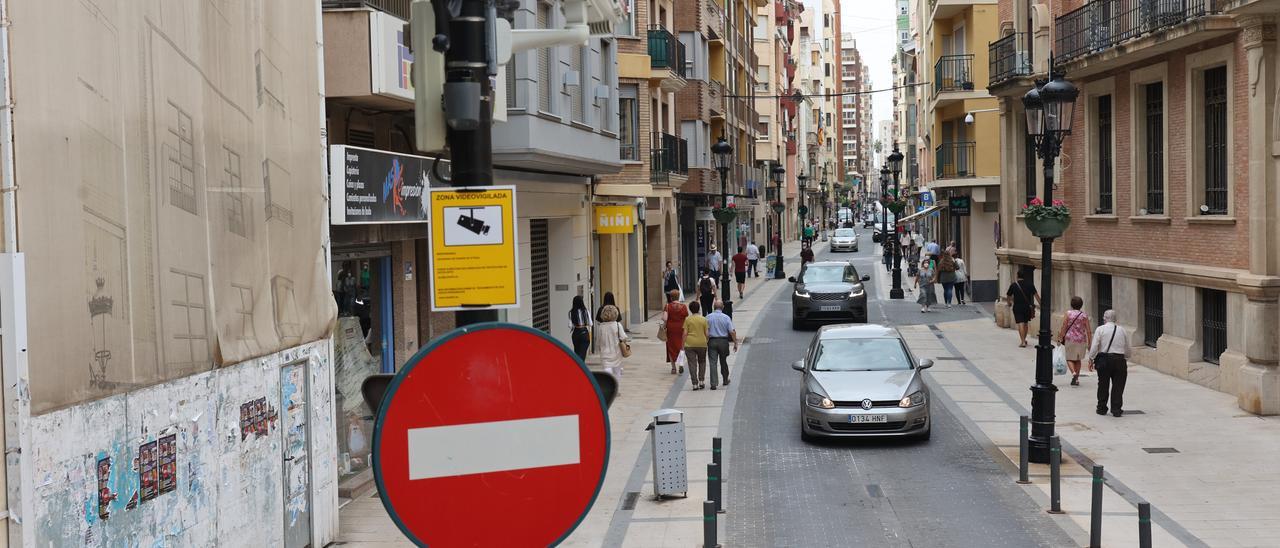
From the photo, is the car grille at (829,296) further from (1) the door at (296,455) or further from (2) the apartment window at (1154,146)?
(1) the door at (296,455)

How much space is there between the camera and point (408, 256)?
53.2 ft

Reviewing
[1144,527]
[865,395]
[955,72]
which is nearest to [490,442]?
[1144,527]

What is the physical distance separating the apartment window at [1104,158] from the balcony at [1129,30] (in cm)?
92

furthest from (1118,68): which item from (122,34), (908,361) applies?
(122,34)

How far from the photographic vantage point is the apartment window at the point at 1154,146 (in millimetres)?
24781

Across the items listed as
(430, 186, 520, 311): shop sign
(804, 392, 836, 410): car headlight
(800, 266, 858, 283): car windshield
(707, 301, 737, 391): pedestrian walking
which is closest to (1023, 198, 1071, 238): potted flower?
(804, 392, 836, 410): car headlight

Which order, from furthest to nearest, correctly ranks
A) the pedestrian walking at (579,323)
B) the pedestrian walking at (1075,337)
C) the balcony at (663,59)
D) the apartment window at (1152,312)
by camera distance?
the balcony at (663,59) → the apartment window at (1152,312) → the pedestrian walking at (579,323) → the pedestrian walking at (1075,337)

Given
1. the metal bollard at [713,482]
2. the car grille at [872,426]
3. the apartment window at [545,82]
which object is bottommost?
the car grille at [872,426]

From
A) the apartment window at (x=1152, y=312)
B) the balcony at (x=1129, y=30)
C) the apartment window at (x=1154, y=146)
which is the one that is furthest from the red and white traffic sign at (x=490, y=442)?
the apartment window at (x=1154, y=146)

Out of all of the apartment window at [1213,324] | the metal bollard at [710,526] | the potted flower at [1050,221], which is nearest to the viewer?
the metal bollard at [710,526]

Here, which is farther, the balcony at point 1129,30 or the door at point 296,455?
the balcony at point 1129,30

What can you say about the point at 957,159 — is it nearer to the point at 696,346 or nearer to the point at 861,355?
the point at 696,346

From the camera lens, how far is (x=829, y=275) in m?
34.8

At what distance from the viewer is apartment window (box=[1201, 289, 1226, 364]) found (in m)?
21.7
